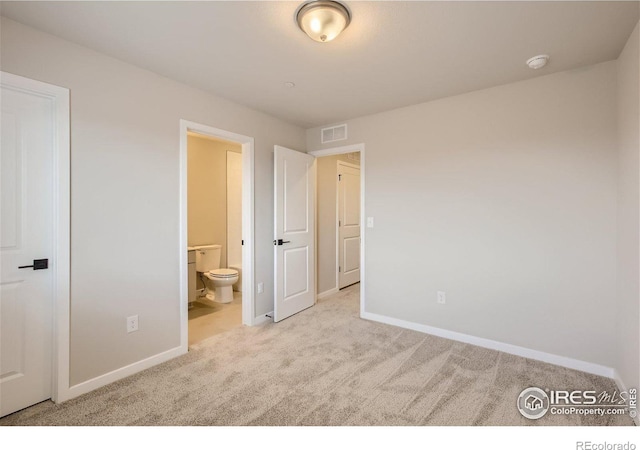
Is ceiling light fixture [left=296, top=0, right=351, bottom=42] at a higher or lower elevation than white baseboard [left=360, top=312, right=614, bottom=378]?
higher

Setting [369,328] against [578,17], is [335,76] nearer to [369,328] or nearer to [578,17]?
[578,17]

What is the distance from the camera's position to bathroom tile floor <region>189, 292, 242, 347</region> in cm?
304

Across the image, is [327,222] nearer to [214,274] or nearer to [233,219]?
[233,219]

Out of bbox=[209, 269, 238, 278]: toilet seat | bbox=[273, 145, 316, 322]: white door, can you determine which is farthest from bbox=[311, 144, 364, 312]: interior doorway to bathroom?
bbox=[209, 269, 238, 278]: toilet seat

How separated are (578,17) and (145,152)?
299cm

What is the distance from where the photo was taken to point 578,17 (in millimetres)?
1725

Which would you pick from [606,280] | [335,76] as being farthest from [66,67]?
A: [606,280]

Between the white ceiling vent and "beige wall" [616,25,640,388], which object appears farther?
the white ceiling vent

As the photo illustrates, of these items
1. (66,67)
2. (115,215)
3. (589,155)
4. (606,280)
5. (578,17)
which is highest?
(578,17)

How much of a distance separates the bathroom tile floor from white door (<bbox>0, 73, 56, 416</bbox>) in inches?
43.9

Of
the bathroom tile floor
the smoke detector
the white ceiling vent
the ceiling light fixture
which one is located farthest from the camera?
the white ceiling vent

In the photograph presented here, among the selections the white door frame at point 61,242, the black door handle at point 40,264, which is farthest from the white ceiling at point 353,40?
the black door handle at point 40,264

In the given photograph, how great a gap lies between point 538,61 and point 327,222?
301 centimetres

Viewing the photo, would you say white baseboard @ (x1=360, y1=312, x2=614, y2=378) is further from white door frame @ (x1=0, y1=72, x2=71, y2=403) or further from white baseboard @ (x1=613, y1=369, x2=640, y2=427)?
white door frame @ (x1=0, y1=72, x2=71, y2=403)
